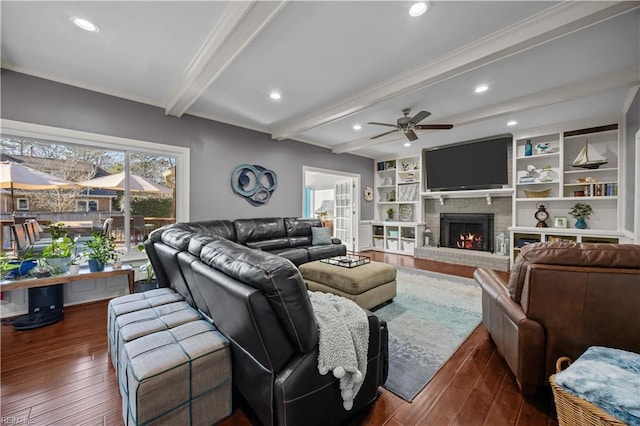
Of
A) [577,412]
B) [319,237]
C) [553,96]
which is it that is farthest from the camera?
[319,237]

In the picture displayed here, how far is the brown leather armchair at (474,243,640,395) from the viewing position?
1.40m

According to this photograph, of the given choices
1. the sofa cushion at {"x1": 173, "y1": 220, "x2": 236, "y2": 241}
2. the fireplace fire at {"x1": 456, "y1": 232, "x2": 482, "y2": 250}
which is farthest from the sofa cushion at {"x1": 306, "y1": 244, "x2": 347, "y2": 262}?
the fireplace fire at {"x1": 456, "y1": 232, "x2": 482, "y2": 250}

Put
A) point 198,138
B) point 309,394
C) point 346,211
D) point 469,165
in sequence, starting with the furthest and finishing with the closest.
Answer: point 346,211
point 469,165
point 198,138
point 309,394

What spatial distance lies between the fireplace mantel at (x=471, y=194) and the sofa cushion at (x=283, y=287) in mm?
5509

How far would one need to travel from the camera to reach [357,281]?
2.72 metres

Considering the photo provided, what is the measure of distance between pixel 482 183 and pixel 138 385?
20.4ft

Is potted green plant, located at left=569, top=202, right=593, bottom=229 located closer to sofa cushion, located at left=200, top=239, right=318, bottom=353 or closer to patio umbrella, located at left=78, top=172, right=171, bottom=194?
sofa cushion, located at left=200, top=239, right=318, bottom=353

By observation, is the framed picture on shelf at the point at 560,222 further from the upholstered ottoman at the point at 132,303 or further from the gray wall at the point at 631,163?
the upholstered ottoman at the point at 132,303

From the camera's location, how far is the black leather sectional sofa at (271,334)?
109 centimetres

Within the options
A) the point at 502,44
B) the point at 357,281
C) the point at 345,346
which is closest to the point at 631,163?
the point at 502,44

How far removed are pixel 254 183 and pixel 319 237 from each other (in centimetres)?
163

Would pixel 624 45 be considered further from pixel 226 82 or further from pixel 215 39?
pixel 226 82

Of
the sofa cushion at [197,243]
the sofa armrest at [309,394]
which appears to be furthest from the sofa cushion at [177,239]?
the sofa armrest at [309,394]

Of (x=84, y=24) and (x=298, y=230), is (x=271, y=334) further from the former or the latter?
(x=298, y=230)
